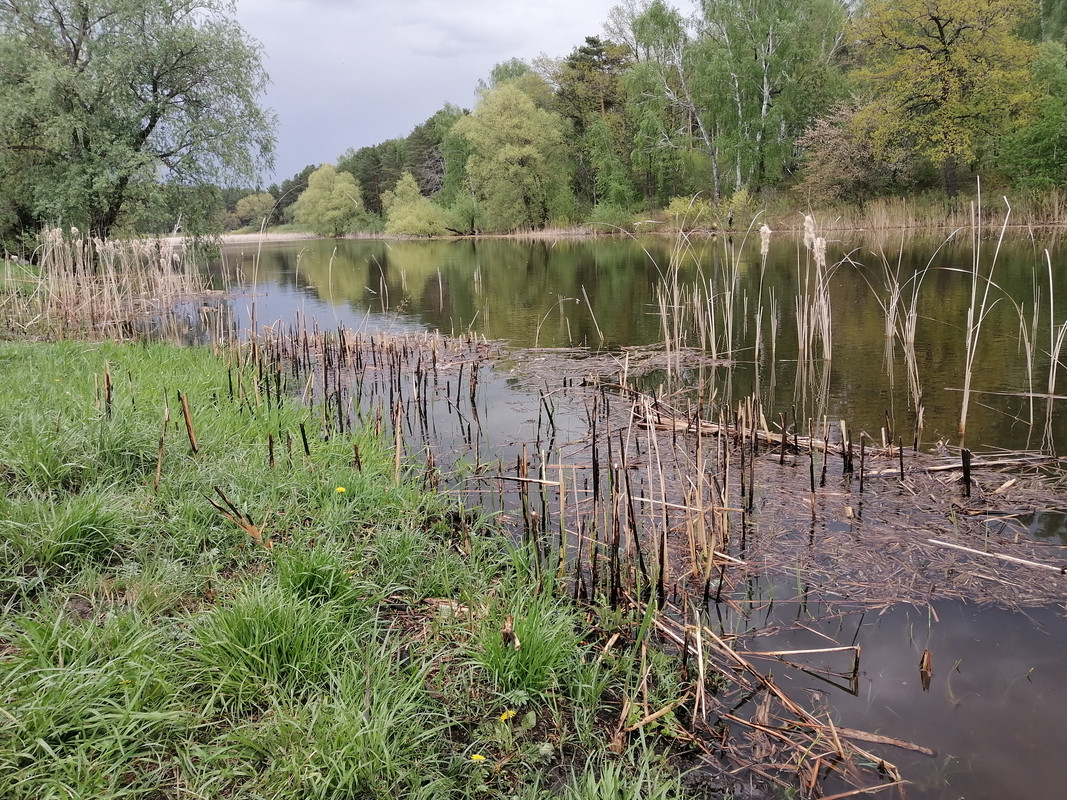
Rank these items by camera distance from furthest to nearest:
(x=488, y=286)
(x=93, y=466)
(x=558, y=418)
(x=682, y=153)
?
(x=682, y=153) < (x=488, y=286) < (x=558, y=418) < (x=93, y=466)

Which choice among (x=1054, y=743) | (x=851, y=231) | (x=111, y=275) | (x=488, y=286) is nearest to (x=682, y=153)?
(x=851, y=231)

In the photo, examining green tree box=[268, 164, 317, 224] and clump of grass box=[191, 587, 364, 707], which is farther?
green tree box=[268, 164, 317, 224]

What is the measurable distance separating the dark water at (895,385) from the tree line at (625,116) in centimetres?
331

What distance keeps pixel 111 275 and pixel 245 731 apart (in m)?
12.1

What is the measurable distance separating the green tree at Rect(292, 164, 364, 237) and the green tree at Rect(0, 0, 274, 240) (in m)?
57.6

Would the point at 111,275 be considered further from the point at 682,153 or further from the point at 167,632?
the point at 682,153

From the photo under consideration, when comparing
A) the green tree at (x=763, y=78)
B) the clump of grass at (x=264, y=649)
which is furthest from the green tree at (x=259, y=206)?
the green tree at (x=763, y=78)

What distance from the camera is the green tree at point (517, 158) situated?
163 feet

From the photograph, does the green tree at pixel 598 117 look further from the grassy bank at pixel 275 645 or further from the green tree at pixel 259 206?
the grassy bank at pixel 275 645

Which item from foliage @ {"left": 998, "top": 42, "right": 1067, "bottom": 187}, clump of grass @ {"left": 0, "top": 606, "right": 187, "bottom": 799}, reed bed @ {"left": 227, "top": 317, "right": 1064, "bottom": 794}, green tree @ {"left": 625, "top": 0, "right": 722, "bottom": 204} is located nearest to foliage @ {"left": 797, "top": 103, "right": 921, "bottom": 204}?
foliage @ {"left": 998, "top": 42, "right": 1067, "bottom": 187}

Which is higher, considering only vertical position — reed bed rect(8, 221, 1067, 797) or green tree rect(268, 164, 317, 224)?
green tree rect(268, 164, 317, 224)

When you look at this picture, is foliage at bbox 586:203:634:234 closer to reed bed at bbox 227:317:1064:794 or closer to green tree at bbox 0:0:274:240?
green tree at bbox 0:0:274:240

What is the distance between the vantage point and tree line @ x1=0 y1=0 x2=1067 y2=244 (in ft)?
68.6

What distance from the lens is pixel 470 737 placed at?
116 inches
